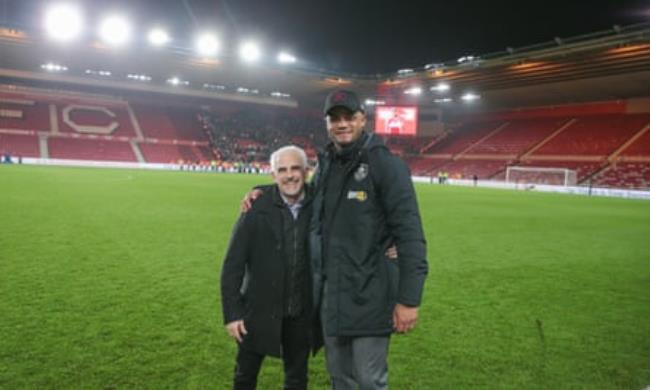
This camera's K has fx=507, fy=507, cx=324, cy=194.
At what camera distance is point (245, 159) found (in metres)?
55.7

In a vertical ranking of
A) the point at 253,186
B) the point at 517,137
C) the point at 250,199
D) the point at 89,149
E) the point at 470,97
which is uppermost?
the point at 470,97

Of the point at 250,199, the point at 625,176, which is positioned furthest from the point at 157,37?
the point at 250,199

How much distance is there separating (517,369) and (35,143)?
50332 millimetres

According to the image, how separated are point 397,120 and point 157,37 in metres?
20.3

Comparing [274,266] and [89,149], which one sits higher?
[89,149]

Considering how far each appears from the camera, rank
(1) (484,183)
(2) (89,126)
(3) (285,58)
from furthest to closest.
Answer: (2) (89,126), (1) (484,183), (3) (285,58)

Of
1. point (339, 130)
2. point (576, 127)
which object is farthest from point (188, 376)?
point (576, 127)

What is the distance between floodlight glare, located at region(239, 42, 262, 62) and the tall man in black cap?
37156 millimetres

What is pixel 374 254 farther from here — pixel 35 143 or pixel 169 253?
pixel 35 143

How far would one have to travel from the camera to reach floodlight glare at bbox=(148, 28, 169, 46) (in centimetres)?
3509

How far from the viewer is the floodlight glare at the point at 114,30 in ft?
108

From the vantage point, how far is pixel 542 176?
3756 centimetres

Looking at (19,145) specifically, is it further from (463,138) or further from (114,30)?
(463,138)

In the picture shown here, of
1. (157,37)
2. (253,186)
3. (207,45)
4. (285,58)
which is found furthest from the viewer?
(285,58)
